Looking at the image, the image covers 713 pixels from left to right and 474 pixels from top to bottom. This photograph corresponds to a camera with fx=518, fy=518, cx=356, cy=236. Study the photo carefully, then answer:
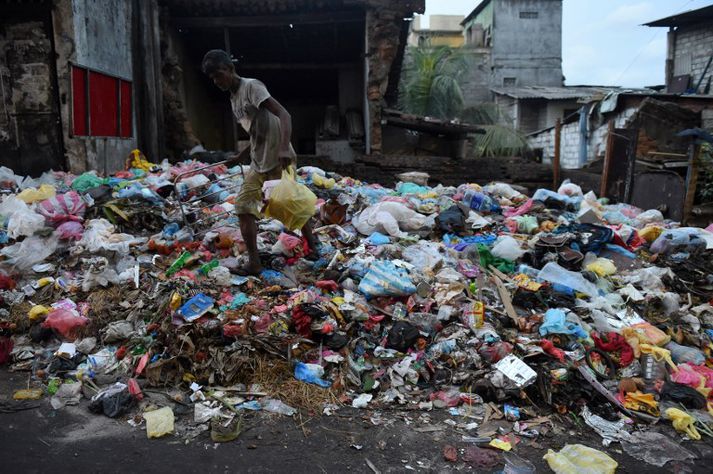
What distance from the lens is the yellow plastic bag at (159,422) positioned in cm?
243

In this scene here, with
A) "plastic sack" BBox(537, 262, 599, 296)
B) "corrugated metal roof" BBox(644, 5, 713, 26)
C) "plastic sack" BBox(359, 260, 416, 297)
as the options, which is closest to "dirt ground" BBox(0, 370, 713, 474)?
"plastic sack" BBox(359, 260, 416, 297)

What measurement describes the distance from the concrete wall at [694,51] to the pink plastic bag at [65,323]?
1814cm

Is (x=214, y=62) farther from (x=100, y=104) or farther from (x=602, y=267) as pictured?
(x=100, y=104)

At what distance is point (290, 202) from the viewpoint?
365 cm

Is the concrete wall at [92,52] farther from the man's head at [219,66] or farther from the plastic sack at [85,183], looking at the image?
the man's head at [219,66]

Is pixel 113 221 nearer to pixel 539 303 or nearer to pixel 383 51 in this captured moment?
pixel 539 303

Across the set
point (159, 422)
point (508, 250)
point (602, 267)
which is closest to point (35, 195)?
point (159, 422)

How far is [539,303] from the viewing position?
376cm

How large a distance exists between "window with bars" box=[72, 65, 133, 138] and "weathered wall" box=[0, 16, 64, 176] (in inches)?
10.3

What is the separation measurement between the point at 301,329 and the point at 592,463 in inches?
67.2

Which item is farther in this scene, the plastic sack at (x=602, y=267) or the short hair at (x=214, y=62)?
the plastic sack at (x=602, y=267)

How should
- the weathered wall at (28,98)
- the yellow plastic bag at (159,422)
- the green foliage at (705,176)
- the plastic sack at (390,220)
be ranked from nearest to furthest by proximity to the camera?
the yellow plastic bag at (159,422) → the plastic sack at (390,220) → the weathered wall at (28,98) → the green foliage at (705,176)

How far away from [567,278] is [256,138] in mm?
2599

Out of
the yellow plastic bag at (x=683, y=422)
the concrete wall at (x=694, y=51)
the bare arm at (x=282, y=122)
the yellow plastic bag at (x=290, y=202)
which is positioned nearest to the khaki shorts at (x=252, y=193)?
the yellow plastic bag at (x=290, y=202)
